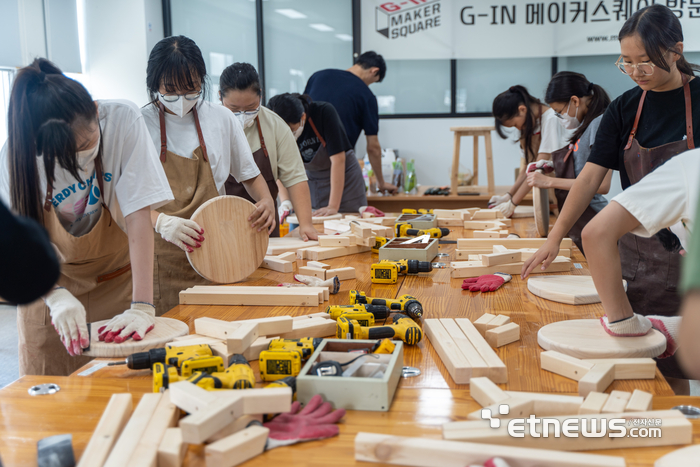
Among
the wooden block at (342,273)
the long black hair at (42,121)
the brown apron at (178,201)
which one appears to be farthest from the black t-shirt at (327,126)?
the long black hair at (42,121)

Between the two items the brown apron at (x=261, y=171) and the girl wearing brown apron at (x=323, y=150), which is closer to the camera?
the brown apron at (x=261, y=171)

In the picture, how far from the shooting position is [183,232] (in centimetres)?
189

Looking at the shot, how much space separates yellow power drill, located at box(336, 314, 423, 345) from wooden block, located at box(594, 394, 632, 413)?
491 mm

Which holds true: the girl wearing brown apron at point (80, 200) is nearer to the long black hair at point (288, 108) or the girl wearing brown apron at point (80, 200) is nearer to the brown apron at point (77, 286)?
the brown apron at point (77, 286)

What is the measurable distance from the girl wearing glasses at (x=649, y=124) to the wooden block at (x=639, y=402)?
0.87 m

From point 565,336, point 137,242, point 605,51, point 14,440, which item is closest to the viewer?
point 14,440

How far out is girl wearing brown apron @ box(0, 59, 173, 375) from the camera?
1361 mm

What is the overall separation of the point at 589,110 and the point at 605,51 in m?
3.75

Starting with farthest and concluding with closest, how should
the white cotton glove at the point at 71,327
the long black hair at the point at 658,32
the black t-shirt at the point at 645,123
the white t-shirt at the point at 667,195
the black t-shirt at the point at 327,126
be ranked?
the black t-shirt at the point at 327,126
the black t-shirt at the point at 645,123
the long black hair at the point at 658,32
the white cotton glove at the point at 71,327
the white t-shirt at the point at 667,195

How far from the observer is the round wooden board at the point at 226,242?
1.94m

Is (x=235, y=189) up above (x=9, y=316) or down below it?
above

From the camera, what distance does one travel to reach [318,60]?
6.77 metres

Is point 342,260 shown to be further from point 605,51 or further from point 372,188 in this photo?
point 605,51

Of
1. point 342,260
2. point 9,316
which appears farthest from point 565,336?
point 9,316
